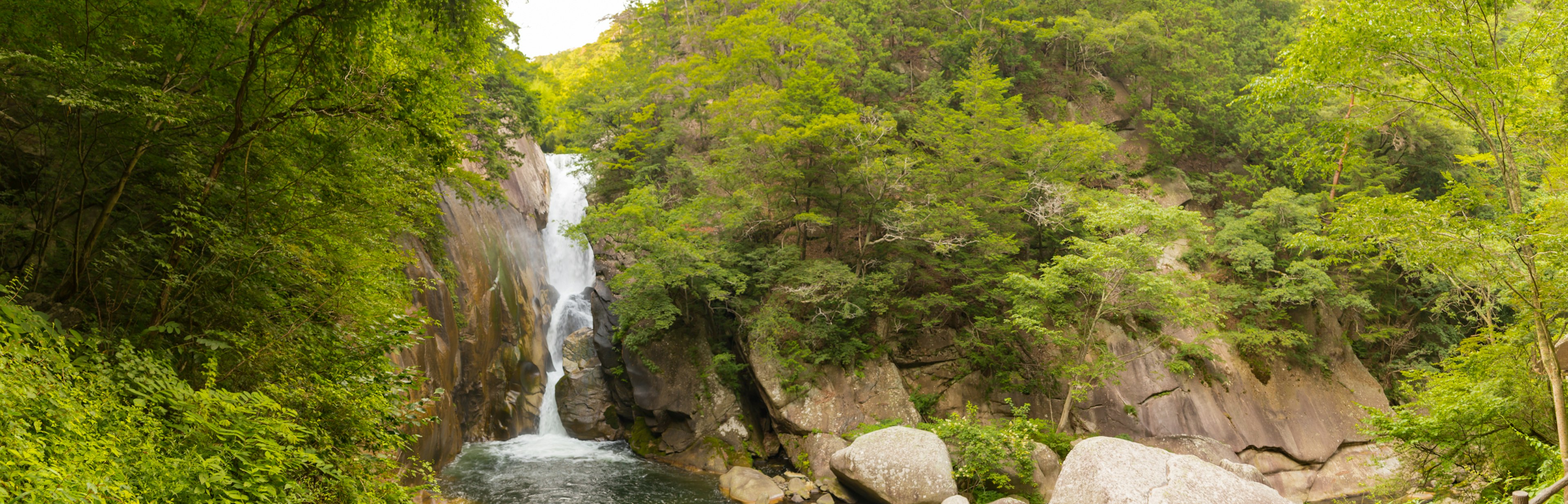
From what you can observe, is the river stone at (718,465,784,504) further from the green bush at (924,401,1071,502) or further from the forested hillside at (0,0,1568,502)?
the green bush at (924,401,1071,502)

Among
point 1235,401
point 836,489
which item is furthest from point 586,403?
point 1235,401

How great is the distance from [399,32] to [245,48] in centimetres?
142

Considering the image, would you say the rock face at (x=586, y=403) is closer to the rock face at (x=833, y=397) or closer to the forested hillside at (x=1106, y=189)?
the forested hillside at (x=1106, y=189)

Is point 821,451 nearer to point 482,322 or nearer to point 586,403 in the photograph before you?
point 586,403

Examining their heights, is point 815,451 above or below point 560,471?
below

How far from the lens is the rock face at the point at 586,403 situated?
63.4ft

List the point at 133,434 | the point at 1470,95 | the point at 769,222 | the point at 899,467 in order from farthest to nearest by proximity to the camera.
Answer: the point at 769,222, the point at 899,467, the point at 1470,95, the point at 133,434

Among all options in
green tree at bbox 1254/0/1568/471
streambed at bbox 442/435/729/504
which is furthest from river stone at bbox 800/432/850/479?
green tree at bbox 1254/0/1568/471

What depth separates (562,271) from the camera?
24.8 m

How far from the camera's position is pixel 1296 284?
18734mm

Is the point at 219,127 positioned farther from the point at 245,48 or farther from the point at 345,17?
the point at 345,17

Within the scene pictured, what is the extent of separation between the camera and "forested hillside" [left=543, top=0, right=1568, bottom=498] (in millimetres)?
7574

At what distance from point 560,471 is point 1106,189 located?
1891cm

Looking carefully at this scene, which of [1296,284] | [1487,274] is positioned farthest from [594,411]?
[1296,284]
